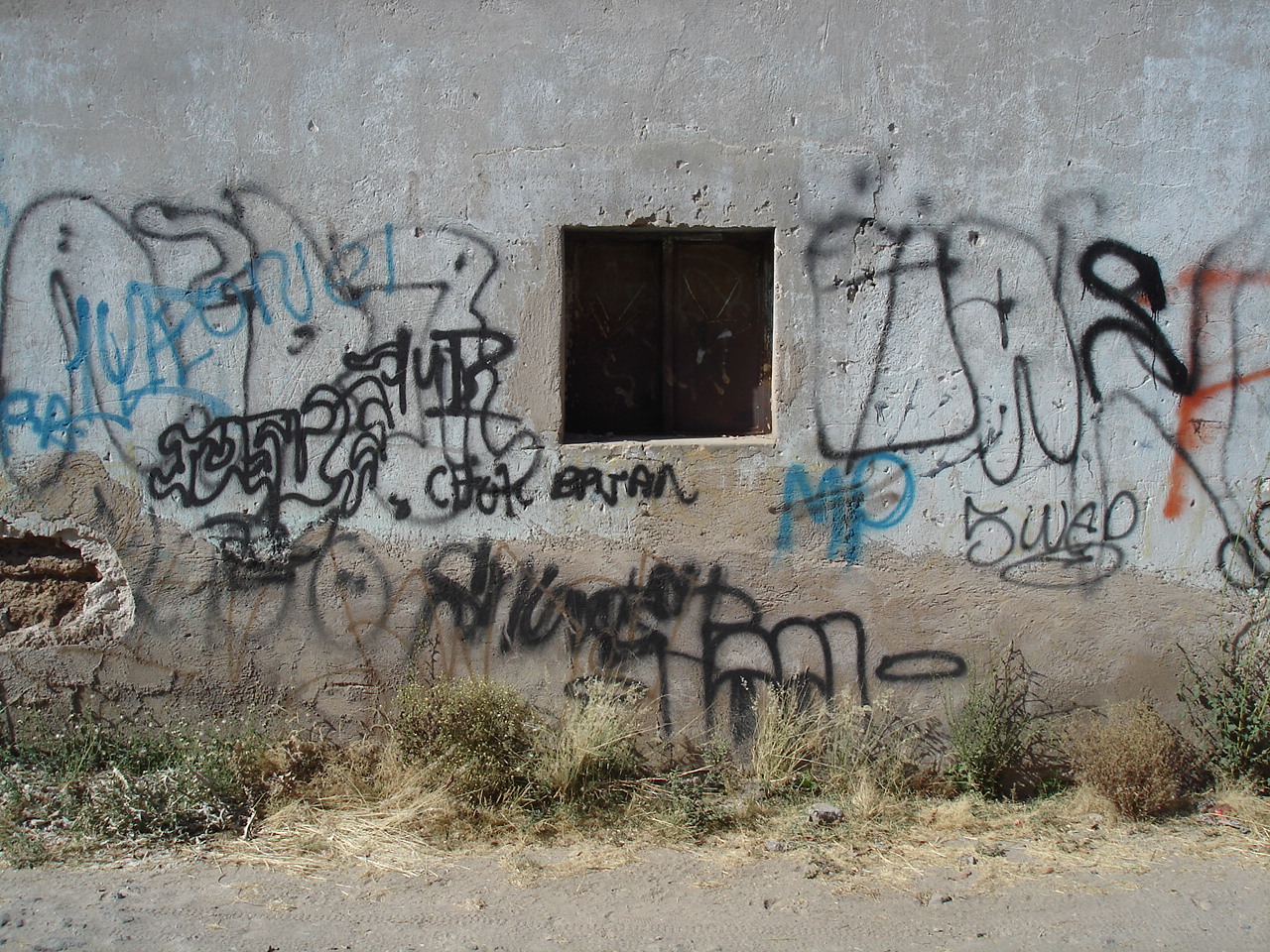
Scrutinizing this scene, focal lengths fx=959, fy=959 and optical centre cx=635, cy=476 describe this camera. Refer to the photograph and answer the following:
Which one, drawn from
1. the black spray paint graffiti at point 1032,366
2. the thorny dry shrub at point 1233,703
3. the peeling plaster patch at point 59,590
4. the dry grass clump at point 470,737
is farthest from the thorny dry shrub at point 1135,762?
the peeling plaster patch at point 59,590

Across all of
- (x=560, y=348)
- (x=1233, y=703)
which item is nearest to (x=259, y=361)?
(x=560, y=348)

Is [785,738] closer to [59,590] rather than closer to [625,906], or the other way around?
[625,906]

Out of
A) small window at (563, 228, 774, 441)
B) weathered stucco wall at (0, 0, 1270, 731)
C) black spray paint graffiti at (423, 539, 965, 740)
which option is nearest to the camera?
weathered stucco wall at (0, 0, 1270, 731)

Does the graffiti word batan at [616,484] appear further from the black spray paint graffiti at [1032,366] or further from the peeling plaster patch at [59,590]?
the peeling plaster patch at [59,590]

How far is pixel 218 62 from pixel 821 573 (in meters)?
3.02

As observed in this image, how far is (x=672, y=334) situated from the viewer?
3.95m

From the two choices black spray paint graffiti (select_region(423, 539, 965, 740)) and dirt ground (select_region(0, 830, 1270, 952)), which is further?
black spray paint graffiti (select_region(423, 539, 965, 740))

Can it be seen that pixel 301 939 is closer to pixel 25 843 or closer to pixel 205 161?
pixel 25 843

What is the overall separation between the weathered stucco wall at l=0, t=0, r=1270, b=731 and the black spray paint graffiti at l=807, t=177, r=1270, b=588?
0.01m

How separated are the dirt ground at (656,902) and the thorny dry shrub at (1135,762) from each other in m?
0.21

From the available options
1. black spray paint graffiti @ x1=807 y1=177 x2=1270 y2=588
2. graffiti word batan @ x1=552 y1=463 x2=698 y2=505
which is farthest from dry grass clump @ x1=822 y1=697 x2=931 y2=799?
graffiti word batan @ x1=552 y1=463 x2=698 y2=505

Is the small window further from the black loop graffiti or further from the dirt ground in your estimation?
the dirt ground

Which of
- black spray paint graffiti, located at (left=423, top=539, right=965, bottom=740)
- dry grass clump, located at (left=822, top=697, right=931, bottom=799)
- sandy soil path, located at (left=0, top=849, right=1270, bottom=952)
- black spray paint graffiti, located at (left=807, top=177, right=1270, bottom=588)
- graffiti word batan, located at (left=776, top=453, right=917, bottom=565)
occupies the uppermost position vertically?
black spray paint graffiti, located at (left=807, top=177, right=1270, bottom=588)

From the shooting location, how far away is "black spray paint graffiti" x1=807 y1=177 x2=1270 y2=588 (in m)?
3.71
